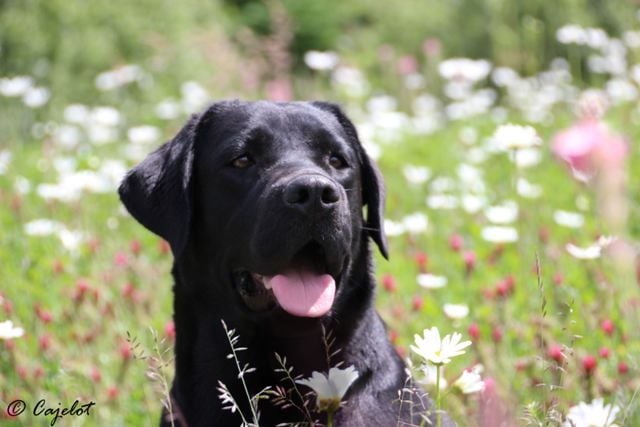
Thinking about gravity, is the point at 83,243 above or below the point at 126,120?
above

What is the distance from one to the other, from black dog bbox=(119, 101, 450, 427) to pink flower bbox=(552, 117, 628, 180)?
1.17 meters

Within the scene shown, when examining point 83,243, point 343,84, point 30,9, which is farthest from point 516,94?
point 30,9

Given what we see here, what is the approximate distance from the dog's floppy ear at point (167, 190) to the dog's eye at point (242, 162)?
0.17 m

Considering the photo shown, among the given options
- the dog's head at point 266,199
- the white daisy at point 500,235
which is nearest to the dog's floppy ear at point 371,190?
the dog's head at point 266,199

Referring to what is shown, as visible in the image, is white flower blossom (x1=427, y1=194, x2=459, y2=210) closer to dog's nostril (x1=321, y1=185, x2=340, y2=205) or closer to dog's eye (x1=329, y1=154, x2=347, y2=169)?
dog's eye (x1=329, y1=154, x2=347, y2=169)

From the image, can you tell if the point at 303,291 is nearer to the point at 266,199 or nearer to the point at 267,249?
the point at 267,249

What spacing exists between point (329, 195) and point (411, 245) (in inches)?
116

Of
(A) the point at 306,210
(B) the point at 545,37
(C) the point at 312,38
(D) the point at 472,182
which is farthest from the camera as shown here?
(C) the point at 312,38

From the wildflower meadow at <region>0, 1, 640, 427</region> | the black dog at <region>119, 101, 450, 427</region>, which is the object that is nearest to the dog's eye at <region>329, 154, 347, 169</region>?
the black dog at <region>119, 101, 450, 427</region>

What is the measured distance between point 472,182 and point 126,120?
408 cm

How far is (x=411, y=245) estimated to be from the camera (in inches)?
220

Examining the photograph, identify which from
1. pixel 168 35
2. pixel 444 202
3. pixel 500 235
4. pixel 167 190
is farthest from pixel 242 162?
pixel 168 35

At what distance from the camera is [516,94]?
8.45 meters

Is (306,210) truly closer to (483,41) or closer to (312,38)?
(483,41)
